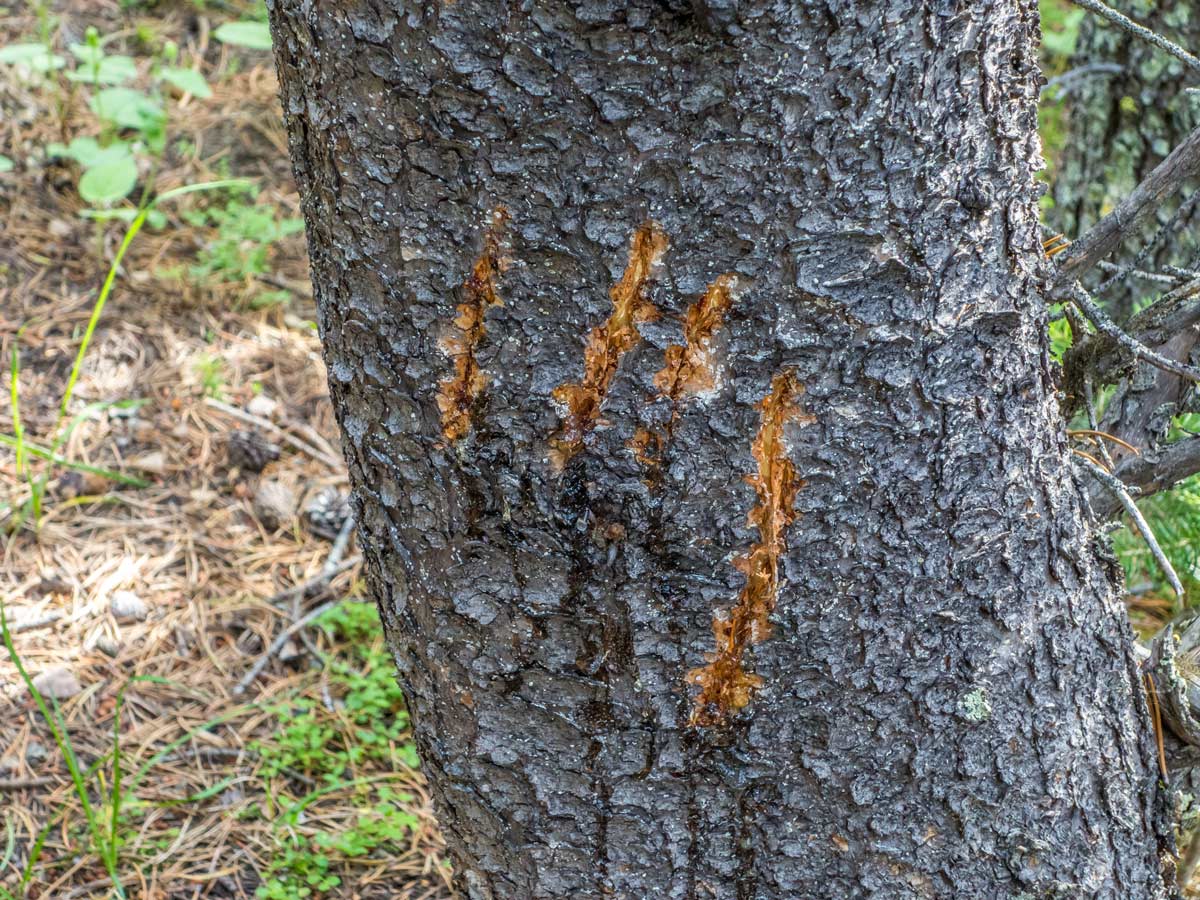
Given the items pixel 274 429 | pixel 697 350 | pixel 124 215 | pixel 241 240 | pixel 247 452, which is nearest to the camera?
pixel 697 350

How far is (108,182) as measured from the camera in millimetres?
3119

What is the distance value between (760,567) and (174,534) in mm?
2082

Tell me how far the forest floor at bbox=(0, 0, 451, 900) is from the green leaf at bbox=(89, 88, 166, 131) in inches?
0.4

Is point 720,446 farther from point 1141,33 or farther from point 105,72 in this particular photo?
point 105,72

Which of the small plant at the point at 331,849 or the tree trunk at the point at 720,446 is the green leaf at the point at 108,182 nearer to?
the small plant at the point at 331,849

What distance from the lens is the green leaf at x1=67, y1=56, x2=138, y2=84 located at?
3433mm

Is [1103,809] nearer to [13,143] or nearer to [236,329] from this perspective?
[236,329]

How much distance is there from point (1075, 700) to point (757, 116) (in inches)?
34.0

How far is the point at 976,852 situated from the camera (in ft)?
4.09

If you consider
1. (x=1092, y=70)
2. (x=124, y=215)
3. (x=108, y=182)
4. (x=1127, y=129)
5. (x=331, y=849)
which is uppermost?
(x=1092, y=70)

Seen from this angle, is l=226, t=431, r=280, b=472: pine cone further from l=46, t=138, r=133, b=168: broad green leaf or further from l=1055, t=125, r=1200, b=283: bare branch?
l=1055, t=125, r=1200, b=283: bare branch

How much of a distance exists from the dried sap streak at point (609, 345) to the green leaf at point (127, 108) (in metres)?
3.16

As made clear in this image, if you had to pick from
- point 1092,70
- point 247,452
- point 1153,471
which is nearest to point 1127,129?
point 1092,70

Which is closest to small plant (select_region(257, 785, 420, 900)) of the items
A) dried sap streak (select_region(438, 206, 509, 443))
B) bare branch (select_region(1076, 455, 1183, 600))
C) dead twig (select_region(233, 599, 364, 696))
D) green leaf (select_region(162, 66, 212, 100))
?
dead twig (select_region(233, 599, 364, 696))
